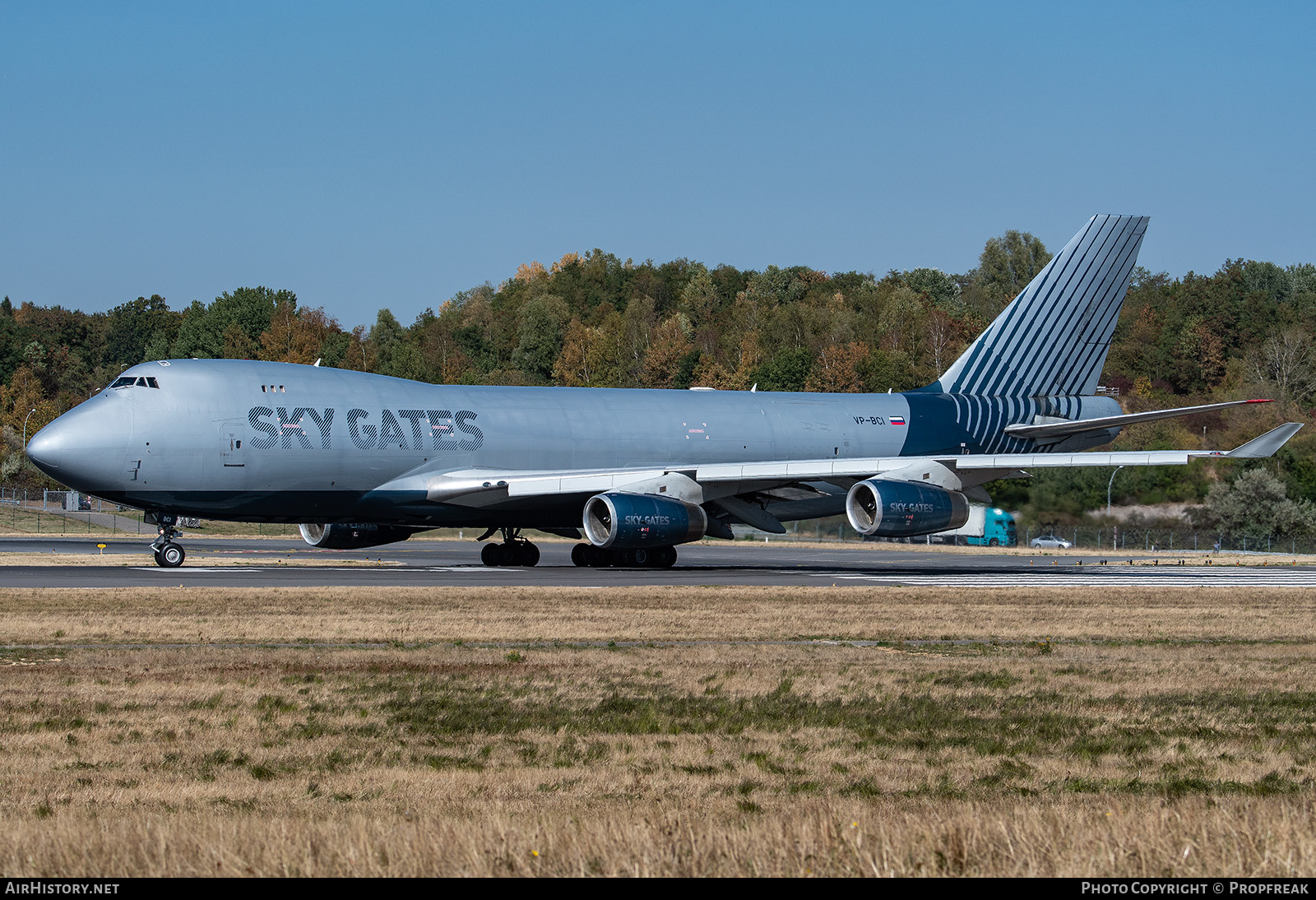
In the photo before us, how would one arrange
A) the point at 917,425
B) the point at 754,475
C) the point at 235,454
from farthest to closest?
the point at 917,425 < the point at 754,475 < the point at 235,454

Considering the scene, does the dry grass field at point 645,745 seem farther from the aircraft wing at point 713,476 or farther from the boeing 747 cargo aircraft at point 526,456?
the aircraft wing at point 713,476

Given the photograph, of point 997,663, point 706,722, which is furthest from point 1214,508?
point 706,722

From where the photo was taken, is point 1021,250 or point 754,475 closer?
point 754,475

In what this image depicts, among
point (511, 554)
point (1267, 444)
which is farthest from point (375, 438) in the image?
point (1267, 444)

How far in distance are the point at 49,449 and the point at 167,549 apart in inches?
152

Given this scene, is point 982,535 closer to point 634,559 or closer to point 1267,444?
point 634,559

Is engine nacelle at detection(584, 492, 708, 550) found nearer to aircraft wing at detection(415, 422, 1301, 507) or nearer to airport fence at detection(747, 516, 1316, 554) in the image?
aircraft wing at detection(415, 422, 1301, 507)

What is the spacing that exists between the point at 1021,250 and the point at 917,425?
125504 millimetres

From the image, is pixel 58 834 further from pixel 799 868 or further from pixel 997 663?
pixel 997 663

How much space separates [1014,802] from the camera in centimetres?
790

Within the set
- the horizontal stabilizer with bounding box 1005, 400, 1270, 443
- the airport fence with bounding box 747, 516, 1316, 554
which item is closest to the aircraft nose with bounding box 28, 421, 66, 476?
the horizontal stabilizer with bounding box 1005, 400, 1270, 443

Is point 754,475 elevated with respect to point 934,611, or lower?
elevated

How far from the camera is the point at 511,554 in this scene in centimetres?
3744

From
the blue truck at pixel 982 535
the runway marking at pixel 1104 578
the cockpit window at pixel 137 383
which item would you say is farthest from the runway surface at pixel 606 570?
the blue truck at pixel 982 535
